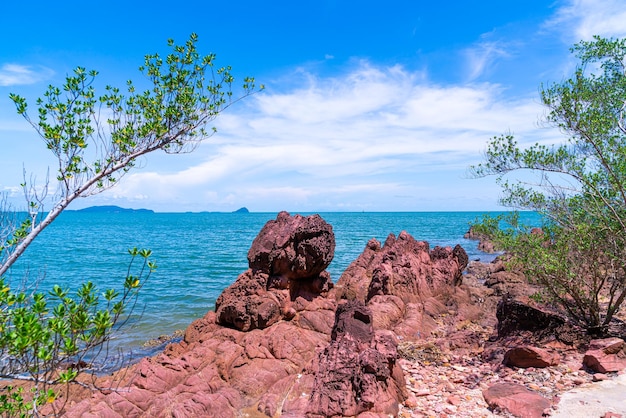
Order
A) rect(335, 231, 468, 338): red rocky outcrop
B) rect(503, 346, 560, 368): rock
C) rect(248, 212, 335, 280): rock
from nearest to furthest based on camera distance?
1. rect(503, 346, 560, 368): rock
2. rect(248, 212, 335, 280): rock
3. rect(335, 231, 468, 338): red rocky outcrop

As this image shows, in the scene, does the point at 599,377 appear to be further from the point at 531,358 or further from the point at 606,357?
the point at 531,358

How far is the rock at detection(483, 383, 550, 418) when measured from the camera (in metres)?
8.52

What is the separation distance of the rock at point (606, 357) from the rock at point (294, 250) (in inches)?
375

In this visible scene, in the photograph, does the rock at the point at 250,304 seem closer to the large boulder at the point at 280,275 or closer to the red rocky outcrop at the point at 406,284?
the large boulder at the point at 280,275

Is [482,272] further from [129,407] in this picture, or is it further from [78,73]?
[78,73]

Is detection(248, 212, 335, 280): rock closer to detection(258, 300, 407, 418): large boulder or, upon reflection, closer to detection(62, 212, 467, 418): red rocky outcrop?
detection(62, 212, 467, 418): red rocky outcrop

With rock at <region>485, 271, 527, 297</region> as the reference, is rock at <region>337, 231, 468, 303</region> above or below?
above

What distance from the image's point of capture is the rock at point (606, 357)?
10160mm

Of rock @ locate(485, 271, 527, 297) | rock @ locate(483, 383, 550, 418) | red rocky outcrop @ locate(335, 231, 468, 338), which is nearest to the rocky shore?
rock @ locate(483, 383, 550, 418)

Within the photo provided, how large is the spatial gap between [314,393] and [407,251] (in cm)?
1631

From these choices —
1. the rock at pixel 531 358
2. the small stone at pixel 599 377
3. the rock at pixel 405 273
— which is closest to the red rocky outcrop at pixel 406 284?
the rock at pixel 405 273

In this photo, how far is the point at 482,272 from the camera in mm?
34406

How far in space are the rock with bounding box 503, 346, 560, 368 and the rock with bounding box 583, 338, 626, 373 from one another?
85cm

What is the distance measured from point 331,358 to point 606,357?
7.56 m
